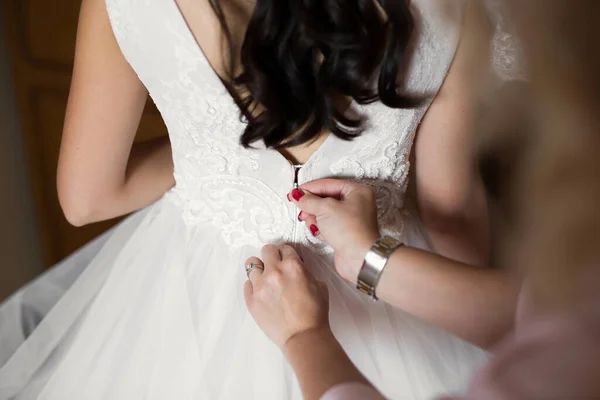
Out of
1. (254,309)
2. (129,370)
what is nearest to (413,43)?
(254,309)

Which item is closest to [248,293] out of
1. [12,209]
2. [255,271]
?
[255,271]

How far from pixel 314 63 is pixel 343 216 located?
0.54 feet

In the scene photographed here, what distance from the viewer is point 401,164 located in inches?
26.8

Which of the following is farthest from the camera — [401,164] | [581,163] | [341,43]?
[401,164]

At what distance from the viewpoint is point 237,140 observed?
614 millimetres

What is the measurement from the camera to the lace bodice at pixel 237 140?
548 millimetres

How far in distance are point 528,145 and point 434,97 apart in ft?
1.06

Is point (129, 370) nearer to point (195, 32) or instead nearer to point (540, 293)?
point (195, 32)

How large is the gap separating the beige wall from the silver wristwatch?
104cm

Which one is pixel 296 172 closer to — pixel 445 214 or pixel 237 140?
pixel 237 140

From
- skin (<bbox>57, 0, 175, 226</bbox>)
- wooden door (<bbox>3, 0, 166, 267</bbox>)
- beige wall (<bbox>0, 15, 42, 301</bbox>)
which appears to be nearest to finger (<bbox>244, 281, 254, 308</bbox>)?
skin (<bbox>57, 0, 175, 226</bbox>)

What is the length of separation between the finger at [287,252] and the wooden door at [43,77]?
24.9 inches

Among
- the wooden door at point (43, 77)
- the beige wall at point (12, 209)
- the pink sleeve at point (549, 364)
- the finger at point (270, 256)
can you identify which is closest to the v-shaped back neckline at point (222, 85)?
the finger at point (270, 256)

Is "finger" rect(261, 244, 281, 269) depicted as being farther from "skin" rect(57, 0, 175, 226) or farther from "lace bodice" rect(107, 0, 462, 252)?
"skin" rect(57, 0, 175, 226)
